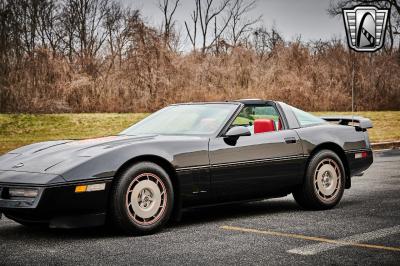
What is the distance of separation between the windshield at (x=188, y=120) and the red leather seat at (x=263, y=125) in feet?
1.02

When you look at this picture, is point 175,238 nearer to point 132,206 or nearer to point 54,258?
point 132,206

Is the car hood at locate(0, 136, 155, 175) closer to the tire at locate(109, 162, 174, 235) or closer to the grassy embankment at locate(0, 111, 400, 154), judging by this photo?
the tire at locate(109, 162, 174, 235)

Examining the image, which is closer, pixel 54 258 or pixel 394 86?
pixel 54 258

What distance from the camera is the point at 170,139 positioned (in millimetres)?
6305

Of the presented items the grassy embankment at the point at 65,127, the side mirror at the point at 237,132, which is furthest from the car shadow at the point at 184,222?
the grassy embankment at the point at 65,127

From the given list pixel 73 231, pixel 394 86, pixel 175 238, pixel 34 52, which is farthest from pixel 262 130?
pixel 394 86

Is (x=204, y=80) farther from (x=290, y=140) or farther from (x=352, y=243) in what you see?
(x=352, y=243)

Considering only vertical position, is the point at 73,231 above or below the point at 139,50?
below

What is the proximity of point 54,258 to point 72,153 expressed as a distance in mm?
1171

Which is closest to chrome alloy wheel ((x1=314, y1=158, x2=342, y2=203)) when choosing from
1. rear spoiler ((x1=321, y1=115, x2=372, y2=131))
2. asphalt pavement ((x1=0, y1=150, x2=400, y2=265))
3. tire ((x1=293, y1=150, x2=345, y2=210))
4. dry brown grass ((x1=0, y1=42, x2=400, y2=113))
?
tire ((x1=293, y1=150, x2=345, y2=210))

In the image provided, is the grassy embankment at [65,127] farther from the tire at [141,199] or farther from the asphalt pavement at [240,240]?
the tire at [141,199]

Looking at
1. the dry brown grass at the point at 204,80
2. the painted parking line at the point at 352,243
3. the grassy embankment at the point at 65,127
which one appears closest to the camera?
the painted parking line at the point at 352,243

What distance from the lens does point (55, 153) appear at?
6.00 metres

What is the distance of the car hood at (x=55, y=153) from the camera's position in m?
5.76
